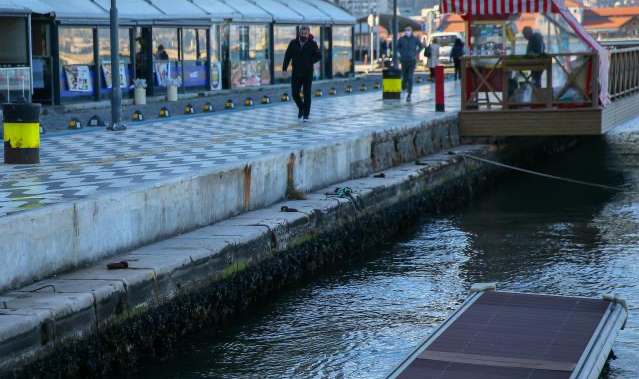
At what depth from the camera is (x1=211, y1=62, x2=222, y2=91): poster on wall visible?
110ft

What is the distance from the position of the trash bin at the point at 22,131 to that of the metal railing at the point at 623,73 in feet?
32.3

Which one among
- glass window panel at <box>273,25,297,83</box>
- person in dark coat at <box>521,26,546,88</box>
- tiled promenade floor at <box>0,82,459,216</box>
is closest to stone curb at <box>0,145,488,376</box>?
tiled promenade floor at <box>0,82,459,216</box>

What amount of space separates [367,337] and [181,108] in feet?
57.8

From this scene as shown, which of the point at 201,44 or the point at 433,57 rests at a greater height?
the point at 201,44

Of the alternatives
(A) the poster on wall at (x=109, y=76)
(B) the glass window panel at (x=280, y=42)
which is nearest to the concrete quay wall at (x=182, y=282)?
(A) the poster on wall at (x=109, y=76)

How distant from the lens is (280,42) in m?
37.0

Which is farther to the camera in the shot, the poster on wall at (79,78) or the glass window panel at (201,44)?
the glass window panel at (201,44)

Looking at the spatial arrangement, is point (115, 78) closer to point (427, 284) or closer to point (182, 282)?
point (427, 284)

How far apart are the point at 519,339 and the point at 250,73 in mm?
28296

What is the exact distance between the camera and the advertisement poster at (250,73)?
34.8 meters

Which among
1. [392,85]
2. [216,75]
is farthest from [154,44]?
[392,85]

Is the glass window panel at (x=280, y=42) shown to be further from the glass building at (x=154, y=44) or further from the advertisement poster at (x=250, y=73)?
the advertisement poster at (x=250, y=73)

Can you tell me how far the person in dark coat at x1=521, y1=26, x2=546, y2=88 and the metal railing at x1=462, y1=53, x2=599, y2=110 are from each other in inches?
0.6

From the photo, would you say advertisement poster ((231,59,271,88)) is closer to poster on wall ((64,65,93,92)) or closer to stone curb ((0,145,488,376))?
A: poster on wall ((64,65,93,92))
